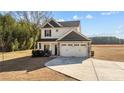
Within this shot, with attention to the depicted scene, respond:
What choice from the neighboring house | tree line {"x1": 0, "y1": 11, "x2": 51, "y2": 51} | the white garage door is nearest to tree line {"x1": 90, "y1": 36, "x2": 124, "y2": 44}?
tree line {"x1": 0, "y1": 11, "x2": 51, "y2": 51}

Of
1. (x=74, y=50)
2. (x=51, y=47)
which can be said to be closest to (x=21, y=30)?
(x=51, y=47)

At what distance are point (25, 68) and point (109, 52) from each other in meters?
4.69

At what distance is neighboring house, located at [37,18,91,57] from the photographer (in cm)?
1970

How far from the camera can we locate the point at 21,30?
16.3 meters

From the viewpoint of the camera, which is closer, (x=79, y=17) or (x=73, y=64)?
(x=79, y=17)

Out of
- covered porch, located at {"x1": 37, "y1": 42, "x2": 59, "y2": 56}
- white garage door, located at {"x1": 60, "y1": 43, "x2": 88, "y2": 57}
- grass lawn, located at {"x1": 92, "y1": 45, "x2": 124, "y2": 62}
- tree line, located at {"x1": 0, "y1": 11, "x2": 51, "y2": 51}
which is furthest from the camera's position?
white garage door, located at {"x1": 60, "y1": 43, "x2": 88, "y2": 57}

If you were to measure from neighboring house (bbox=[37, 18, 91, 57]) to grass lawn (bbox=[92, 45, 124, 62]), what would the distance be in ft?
4.82

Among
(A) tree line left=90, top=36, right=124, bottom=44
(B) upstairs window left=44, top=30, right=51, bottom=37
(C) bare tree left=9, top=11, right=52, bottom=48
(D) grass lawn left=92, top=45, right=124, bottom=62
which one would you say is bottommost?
(D) grass lawn left=92, top=45, right=124, bottom=62

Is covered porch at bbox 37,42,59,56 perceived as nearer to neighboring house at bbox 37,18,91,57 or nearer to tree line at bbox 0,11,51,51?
neighboring house at bbox 37,18,91,57

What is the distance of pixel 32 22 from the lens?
52.0 ft
